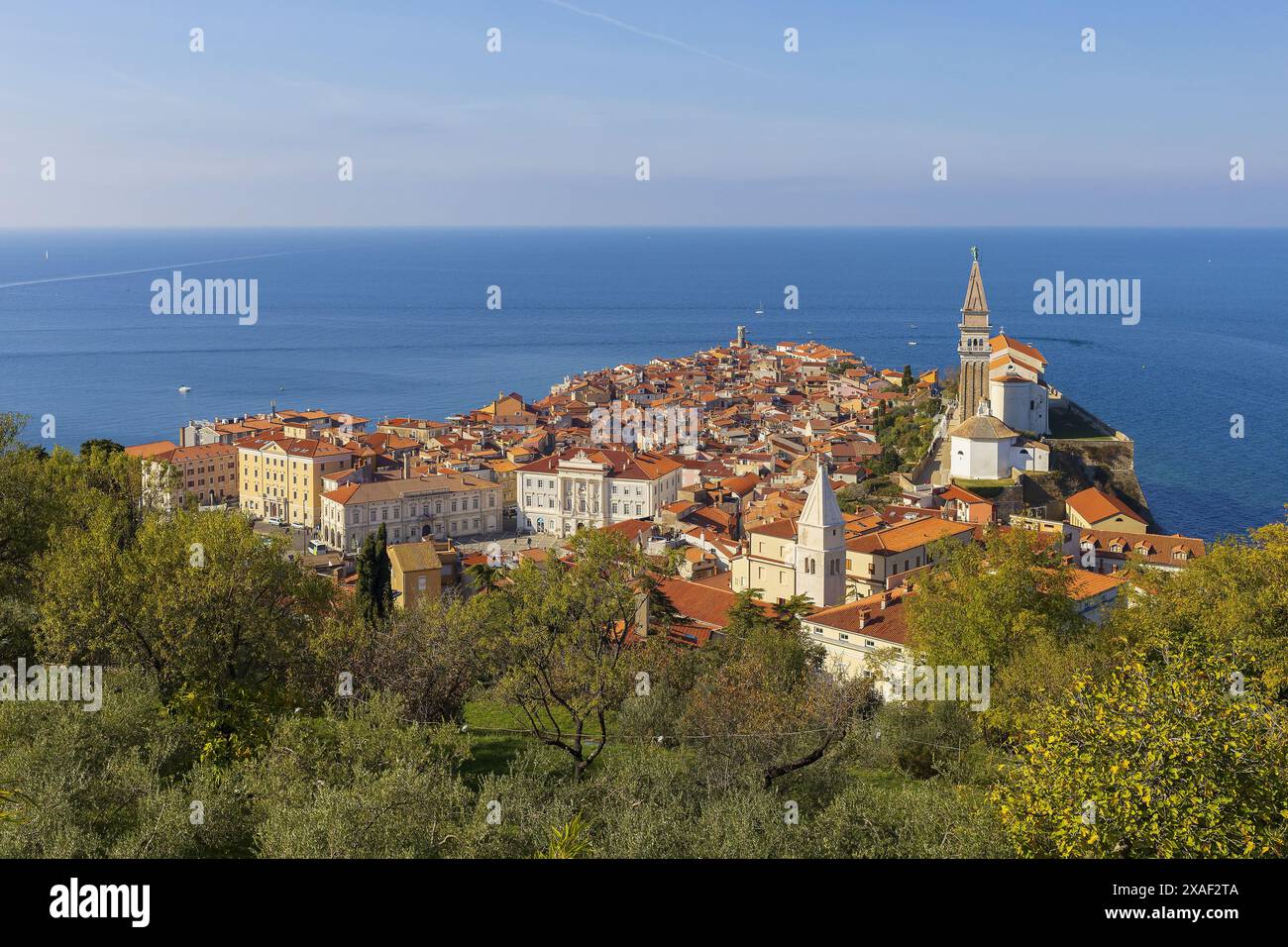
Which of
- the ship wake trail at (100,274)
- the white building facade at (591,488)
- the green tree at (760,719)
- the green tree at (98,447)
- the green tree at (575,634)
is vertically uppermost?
the ship wake trail at (100,274)

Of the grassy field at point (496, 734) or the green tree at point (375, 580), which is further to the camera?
the green tree at point (375, 580)

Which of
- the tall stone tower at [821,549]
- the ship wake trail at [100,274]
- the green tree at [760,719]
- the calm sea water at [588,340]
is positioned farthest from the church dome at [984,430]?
the ship wake trail at [100,274]

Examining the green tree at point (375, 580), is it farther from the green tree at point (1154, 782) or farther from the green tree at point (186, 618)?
the green tree at point (1154, 782)

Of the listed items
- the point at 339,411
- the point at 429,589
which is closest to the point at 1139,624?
the point at 429,589

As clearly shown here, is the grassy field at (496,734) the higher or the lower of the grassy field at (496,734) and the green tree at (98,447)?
the lower
